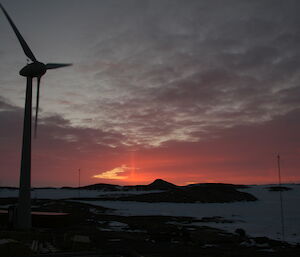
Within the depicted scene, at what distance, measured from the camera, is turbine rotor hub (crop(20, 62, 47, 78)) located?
3419 centimetres

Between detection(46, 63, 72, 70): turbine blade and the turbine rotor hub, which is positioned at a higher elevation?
detection(46, 63, 72, 70): turbine blade

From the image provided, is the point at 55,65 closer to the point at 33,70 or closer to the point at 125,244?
the point at 33,70

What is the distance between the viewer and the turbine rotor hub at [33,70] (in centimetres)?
3419

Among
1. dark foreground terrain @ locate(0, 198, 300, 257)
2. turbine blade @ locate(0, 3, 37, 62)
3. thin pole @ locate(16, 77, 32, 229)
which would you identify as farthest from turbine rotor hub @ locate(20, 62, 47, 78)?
dark foreground terrain @ locate(0, 198, 300, 257)

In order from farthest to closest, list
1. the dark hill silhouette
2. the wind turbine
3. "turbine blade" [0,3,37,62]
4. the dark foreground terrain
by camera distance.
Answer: the dark hill silhouette, "turbine blade" [0,3,37,62], the wind turbine, the dark foreground terrain

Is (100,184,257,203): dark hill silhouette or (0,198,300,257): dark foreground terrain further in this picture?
(100,184,257,203): dark hill silhouette

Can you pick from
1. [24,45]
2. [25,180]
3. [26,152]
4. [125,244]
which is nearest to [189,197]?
[125,244]

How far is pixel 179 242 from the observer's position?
37344mm

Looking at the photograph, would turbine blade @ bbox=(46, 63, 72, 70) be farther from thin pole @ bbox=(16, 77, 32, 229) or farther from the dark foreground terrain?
the dark foreground terrain

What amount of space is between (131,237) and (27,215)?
1172 cm

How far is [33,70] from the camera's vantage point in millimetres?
34156

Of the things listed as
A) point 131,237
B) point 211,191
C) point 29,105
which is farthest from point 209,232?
point 211,191

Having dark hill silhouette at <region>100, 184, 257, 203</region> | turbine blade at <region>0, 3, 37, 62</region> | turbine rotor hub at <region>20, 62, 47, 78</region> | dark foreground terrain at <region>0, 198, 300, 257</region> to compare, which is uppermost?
turbine blade at <region>0, 3, 37, 62</region>

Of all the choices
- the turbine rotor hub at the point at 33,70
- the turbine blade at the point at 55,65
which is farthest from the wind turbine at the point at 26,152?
the turbine blade at the point at 55,65
